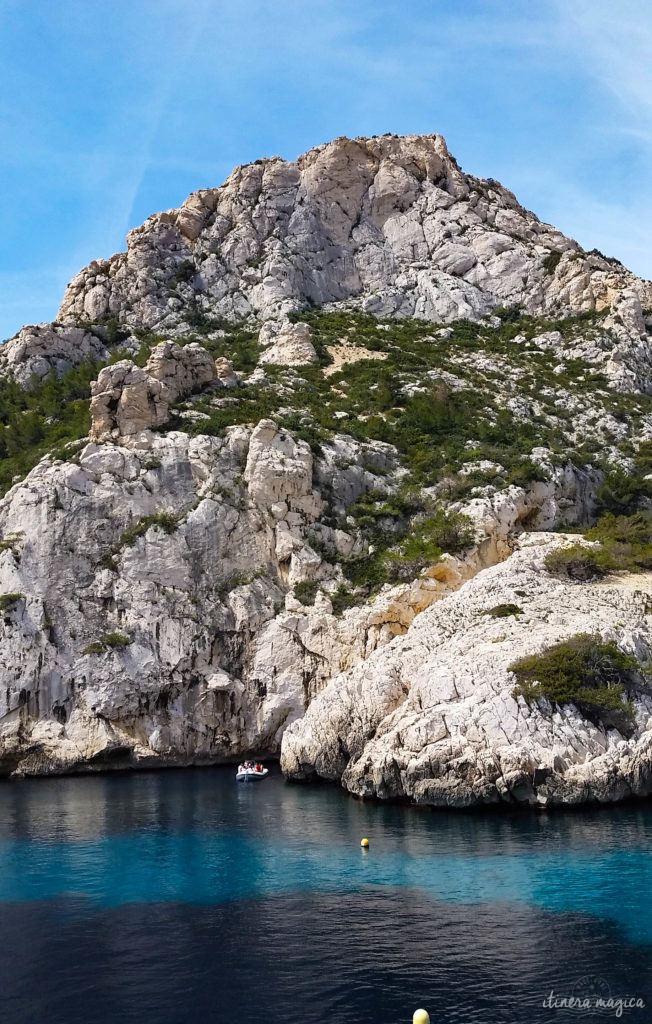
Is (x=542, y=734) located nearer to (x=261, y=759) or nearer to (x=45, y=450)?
(x=261, y=759)

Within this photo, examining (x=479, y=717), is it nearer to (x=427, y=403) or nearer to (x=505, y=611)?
(x=505, y=611)

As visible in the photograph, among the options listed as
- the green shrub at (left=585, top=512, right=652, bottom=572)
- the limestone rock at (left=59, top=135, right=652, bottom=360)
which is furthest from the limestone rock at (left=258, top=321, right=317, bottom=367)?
the green shrub at (left=585, top=512, right=652, bottom=572)

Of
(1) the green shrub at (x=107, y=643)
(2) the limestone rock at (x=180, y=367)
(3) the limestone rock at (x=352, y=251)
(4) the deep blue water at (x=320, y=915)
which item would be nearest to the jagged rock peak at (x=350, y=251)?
(3) the limestone rock at (x=352, y=251)

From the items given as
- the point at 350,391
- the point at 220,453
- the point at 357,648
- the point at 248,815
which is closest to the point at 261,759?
the point at 357,648

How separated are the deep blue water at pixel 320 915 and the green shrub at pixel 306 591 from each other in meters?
16.9

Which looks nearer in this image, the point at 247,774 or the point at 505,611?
the point at 505,611

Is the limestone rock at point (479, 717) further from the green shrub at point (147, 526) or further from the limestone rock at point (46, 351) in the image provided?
the limestone rock at point (46, 351)

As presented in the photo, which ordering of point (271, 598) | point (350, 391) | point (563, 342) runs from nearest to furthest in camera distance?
point (271, 598) → point (350, 391) → point (563, 342)

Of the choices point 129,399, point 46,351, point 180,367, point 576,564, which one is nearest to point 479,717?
point 576,564

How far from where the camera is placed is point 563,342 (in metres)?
77.6

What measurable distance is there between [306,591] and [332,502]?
25.8 feet

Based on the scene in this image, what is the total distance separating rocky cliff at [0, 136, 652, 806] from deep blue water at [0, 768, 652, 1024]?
588 centimetres

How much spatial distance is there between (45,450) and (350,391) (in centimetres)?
2606

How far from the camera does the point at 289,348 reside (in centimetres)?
7638
